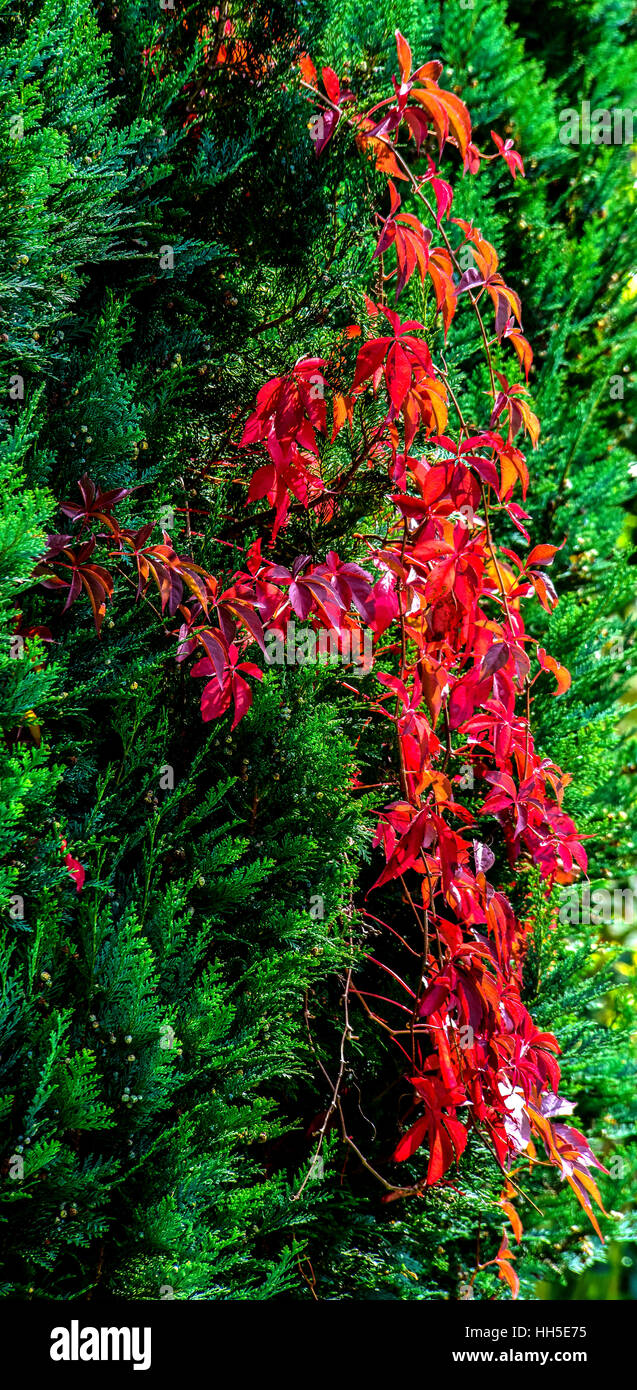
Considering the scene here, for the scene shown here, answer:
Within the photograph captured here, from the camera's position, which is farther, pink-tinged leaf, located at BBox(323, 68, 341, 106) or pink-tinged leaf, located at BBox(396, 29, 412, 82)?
pink-tinged leaf, located at BBox(323, 68, 341, 106)

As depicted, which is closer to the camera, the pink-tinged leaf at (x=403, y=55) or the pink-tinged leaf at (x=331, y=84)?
the pink-tinged leaf at (x=403, y=55)

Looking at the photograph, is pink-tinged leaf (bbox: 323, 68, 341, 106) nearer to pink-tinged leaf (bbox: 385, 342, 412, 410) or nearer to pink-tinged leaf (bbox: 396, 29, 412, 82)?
pink-tinged leaf (bbox: 396, 29, 412, 82)

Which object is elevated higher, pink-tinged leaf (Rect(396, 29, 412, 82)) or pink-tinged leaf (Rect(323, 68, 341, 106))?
pink-tinged leaf (Rect(323, 68, 341, 106))

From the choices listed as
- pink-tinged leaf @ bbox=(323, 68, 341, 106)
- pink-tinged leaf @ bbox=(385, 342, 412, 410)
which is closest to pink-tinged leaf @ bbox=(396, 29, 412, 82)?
pink-tinged leaf @ bbox=(323, 68, 341, 106)

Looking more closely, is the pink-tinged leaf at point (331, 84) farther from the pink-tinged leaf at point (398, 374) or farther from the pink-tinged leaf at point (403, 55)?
the pink-tinged leaf at point (398, 374)

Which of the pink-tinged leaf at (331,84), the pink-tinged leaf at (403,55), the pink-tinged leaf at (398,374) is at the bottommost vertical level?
the pink-tinged leaf at (398,374)

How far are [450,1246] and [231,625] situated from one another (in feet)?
6.22

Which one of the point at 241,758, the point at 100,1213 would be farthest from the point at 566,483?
the point at 100,1213

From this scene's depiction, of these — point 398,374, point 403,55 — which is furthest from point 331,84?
point 398,374

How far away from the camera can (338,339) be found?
2410 millimetres

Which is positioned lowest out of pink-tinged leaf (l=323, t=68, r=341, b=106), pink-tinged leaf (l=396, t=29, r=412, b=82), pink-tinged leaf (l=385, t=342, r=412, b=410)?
pink-tinged leaf (l=385, t=342, r=412, b=410)

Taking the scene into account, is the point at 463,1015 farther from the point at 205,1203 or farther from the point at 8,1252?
the point at 8,1252

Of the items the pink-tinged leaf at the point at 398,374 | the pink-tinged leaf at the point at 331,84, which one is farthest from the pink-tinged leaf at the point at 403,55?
→ the pink-tinged leaf at the point at 398,374

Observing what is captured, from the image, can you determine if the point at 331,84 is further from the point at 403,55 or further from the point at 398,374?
the point at 398,374
